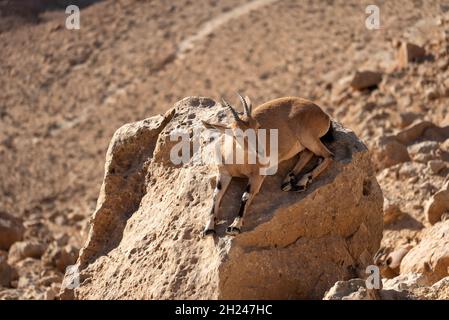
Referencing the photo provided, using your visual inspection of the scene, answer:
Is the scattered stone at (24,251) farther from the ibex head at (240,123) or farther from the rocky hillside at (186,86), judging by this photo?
the ibex head at (240,123)

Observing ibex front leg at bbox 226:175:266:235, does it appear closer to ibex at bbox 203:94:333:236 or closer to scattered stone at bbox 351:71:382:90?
ibex at bbox 203:94:333:236

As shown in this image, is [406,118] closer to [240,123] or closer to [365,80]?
[365,80]

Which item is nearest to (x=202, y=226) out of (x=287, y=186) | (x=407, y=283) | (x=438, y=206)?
(x=287, y=186)

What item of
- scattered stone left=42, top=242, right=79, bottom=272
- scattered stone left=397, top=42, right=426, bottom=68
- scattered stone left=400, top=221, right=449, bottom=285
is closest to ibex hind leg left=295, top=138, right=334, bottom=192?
scattered stone left=400, top=221, right=449, bottom=285

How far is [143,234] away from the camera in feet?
26.6

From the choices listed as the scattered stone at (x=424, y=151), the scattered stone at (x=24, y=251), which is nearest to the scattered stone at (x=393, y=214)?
the scattered stone at (x=424, y=151)

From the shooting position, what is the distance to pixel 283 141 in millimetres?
8039

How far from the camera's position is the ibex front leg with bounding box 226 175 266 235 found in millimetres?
7445

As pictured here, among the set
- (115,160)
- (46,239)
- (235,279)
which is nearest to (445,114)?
(46,239)

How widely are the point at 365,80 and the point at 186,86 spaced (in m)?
5.25

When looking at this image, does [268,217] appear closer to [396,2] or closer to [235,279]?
[235,279]

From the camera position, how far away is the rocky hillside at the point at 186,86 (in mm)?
13094

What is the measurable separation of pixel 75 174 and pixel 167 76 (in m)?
4.33

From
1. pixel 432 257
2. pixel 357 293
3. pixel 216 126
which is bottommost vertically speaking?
pixel 432 257
